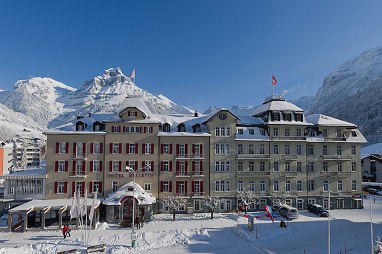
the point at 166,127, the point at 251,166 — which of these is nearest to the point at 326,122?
the point at 251,166

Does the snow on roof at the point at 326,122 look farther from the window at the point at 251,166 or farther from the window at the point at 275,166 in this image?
the window at the point at 251,166

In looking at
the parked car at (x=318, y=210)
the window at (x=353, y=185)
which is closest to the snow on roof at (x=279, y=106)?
the window at (x=353, y=185)

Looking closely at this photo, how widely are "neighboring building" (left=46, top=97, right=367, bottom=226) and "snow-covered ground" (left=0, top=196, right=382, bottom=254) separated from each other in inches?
305

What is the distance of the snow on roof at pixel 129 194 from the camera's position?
43750 millimetres

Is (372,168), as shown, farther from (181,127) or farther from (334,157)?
(181,127)

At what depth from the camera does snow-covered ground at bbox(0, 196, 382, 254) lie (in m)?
31.4

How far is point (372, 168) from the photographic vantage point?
86938 mm

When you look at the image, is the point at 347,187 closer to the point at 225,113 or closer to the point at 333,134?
the point at 333,134

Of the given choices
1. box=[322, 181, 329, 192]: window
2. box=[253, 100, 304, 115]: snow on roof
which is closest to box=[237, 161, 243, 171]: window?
box=[253, 100, 304, 115]: snow on roof

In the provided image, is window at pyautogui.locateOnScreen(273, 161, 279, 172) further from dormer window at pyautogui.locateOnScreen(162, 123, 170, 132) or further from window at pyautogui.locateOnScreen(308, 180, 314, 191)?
dormer window at pyautogui.locateOnScreen(162, 123, 170, 132)

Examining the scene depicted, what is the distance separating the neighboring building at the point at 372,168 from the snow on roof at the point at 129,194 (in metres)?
72.8

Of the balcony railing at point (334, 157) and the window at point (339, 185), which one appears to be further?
the window at point (339, 185)

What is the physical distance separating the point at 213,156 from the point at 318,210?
20488 millimetres

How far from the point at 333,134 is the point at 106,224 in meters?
44.5
